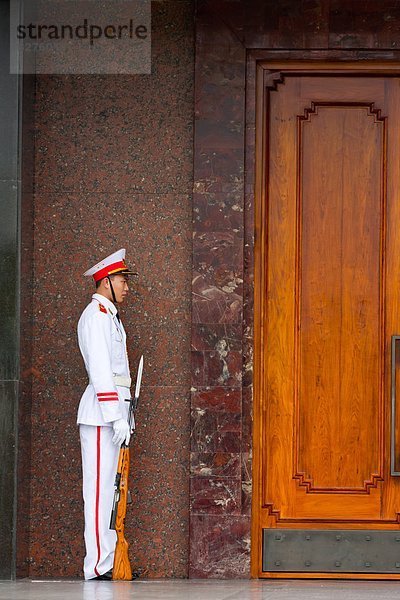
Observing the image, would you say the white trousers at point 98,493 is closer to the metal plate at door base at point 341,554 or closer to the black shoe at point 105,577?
the black shoe at point 105,577

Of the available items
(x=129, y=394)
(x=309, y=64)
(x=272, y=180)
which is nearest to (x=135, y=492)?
(x=129, y=394)

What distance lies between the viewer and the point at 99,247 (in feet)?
34.7

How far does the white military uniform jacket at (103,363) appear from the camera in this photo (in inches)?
392

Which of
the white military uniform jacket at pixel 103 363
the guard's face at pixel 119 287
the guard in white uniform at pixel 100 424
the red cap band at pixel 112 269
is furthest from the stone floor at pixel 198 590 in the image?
the red cap band at pixel 112 269

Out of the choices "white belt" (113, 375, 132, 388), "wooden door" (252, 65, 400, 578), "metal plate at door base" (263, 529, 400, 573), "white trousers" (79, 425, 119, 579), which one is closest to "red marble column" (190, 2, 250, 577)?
"wooden door" (252, 65, 400, 578)

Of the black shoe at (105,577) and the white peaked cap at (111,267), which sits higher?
the white peaked cap at (111,267)

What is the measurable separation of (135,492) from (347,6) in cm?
361

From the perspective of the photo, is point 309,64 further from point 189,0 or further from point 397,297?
point 397,297

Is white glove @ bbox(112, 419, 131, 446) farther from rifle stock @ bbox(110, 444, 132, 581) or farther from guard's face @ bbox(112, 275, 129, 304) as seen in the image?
guard's face @ bbox(112, 275, 129, 304)

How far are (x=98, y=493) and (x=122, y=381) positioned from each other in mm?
751

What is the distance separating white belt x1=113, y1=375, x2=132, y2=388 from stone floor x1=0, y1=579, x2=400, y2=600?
1.29m

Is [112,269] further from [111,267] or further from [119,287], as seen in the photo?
[119,287]

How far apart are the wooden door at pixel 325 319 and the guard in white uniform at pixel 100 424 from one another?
995 millimetres

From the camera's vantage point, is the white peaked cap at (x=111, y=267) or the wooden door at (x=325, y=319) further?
the wooden door at (x=325, y=319)
